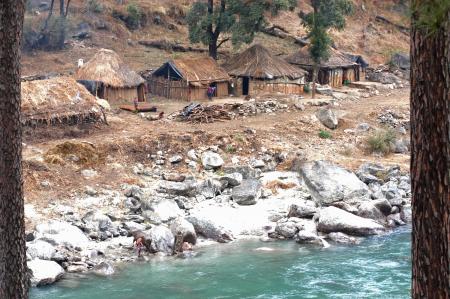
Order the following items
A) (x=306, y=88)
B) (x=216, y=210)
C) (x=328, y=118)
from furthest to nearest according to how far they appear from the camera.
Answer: (x=306, y=88) → (x=328, y=118) → (x=216, y=210)

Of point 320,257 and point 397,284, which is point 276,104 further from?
point 397,284

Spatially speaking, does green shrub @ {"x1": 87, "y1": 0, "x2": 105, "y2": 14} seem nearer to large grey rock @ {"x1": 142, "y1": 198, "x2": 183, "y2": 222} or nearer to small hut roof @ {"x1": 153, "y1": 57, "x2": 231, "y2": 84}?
small hut roof @ {"x1": 153, "y1": 57, "x2": 231, "y2": 84}

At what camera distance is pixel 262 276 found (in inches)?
646

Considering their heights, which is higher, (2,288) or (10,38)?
(10,38)

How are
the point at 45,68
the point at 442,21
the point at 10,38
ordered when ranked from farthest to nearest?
the point at 45,68 → the point at 10,38 → the point at 442,21

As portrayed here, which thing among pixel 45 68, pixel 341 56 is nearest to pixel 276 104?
pixel 341 56

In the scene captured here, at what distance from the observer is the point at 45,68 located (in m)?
34.6

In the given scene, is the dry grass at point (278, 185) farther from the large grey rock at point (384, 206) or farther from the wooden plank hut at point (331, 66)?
the wooden plank hut at point (331, 66)

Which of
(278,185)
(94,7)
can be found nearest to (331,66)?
(94,7)

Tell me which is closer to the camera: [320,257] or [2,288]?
[2,288]

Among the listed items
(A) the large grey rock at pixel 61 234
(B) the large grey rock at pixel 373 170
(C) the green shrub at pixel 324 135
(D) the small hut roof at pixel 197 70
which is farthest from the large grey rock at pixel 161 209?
(D) the small hut roof at pixel 197 70

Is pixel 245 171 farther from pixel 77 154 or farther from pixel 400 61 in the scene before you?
pixel 400 61

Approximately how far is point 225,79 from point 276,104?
3.27 metres

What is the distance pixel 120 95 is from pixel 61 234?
12.8 m
